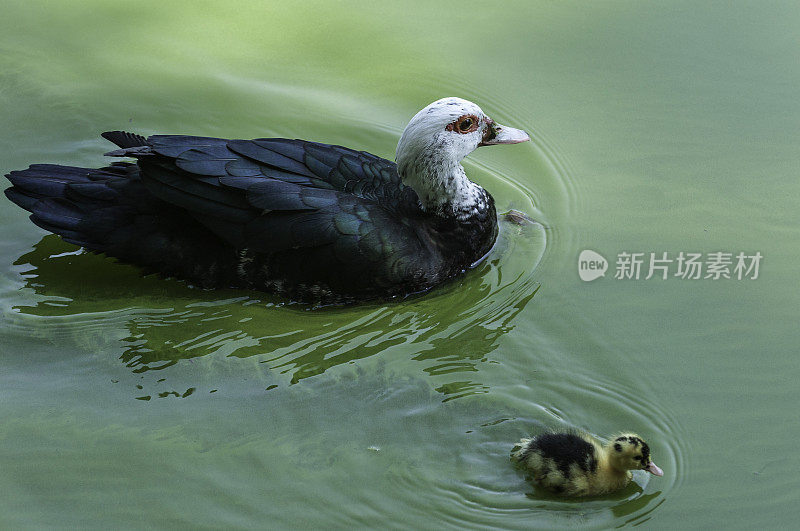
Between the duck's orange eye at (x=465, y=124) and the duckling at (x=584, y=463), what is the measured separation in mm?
1970

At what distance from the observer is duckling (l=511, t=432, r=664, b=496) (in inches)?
156

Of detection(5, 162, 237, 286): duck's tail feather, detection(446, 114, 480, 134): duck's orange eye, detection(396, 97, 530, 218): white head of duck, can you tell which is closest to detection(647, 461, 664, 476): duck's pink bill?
detection(396, 97, 530, 218): white head of duck

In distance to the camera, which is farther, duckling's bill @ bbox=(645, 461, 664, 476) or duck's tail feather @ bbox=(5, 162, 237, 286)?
duck's tail feather @ bbox=(5, 162, 237, 286)

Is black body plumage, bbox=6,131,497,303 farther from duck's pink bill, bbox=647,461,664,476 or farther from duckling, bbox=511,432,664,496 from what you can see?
duck's pink bill, bbox=647,461,664,476

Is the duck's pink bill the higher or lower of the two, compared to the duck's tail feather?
lower

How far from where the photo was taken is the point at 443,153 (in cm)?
539

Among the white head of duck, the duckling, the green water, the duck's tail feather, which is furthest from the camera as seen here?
the white head of duck

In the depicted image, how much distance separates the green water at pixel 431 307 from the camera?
13.6 ft

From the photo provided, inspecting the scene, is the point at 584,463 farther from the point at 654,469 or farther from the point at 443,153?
the point at 443,153

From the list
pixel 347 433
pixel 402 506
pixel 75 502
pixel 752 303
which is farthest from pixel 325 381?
pixel 752 303

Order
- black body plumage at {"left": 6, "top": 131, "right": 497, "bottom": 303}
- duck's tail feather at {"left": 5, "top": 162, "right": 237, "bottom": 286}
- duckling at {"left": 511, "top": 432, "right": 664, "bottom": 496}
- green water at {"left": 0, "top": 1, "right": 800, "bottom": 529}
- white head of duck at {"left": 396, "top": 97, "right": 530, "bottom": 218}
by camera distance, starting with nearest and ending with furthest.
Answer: duckling at {"left": 511, "top": 432, "right": 664, "bottom": 496} < green water at {"left": 0, "top": 1, "right": 800, "bottom": 529} < black body plumage at {"left": 6, "top": 131, "right": 497, "bottom": 303} < duck's tail feather at {"left": 5, "top": 162, "right": 237, "bottom": 286} < white head of duck at {"left": 396, "top": 97, "right": 530, "bottom": 218}

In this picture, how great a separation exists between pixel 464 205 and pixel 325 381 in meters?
1.39

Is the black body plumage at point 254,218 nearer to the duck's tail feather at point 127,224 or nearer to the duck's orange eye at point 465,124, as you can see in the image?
the duck's tail feather at point 127,224

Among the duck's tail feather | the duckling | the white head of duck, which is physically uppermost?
the white head of duck
